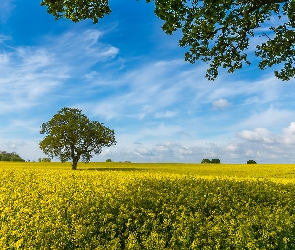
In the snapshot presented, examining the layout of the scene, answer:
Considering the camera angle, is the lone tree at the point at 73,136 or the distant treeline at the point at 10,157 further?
the distant treeline at the point at 10,157

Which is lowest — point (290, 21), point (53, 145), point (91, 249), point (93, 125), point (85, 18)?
point (91, 249)

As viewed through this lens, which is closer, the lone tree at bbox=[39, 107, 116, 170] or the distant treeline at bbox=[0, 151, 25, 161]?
the lone tree at bbox=[39, 107, 116, 170]

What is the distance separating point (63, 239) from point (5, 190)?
9944mm

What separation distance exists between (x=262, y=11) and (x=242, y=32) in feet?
6.11

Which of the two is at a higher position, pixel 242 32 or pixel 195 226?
pixel 242 32

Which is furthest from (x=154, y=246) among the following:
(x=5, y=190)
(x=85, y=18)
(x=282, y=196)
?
(x=85, y=18)

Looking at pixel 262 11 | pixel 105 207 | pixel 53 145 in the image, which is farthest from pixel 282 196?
pixel 53 145

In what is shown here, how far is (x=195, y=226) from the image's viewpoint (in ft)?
27.8

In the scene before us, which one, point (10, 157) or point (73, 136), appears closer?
point (73, 136)

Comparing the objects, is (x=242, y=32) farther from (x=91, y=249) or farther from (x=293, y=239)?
(x=91, y=249)

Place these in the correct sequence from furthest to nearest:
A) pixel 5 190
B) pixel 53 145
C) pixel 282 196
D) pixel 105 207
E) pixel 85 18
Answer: pixel 53 145, pixel 85 18, pixel 5 190, pixel 282 196, pixel 105 207

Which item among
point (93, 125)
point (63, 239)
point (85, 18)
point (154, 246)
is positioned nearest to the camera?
point (154, 246)

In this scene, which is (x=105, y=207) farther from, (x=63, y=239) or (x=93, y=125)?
(x=93, y=125)

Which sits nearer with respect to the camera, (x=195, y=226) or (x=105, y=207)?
(x=195, y=226)
